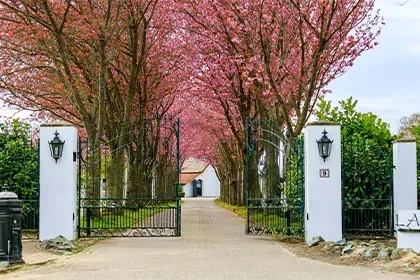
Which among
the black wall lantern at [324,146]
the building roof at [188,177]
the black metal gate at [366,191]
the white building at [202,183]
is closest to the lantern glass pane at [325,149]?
the black wall lantern at [324,146]

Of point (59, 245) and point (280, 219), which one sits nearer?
point (59, 245)

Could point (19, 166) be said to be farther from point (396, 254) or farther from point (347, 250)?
point (396, 254)

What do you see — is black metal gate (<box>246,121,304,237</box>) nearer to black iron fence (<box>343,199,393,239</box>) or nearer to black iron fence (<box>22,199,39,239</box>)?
black iron fence (<box>343,199,393,239</box>)

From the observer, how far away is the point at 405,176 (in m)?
16.6

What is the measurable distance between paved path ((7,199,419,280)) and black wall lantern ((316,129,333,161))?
7.45 ft

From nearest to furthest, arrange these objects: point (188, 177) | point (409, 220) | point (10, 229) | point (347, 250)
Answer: point (10, 229), point (409, 220), point (347, 250), point (188, 177)

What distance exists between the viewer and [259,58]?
21.2m

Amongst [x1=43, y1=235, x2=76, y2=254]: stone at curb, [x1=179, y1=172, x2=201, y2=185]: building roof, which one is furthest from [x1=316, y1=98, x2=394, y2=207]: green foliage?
[x1=179, y1=172, x2=201, y2=185]: building roof

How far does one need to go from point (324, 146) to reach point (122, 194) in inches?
412

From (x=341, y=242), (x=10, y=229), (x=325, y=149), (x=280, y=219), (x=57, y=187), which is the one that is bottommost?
(x=341, y=242)

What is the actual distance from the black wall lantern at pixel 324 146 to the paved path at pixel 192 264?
2.27 m

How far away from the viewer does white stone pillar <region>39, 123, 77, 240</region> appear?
16.5 meters

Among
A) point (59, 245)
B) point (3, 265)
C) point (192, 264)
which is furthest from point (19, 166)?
point (192, 264)

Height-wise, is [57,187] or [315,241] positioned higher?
[57,187]
